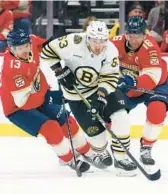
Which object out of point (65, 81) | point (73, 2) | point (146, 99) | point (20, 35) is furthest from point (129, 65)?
point (73, 2)

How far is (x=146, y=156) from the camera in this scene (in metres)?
3.65

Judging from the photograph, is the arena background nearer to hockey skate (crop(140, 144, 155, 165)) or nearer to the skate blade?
hockey skate (crop(140, 144, 155, 165))

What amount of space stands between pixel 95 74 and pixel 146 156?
1.87 ft

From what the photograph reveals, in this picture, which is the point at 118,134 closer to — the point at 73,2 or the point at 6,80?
the point at 6,80

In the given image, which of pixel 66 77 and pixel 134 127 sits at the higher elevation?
pixel 66 77

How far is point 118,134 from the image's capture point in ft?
11.2

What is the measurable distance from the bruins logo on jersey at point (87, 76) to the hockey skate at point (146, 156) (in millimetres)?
490

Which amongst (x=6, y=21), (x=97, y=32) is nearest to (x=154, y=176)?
(x=97, y=32)

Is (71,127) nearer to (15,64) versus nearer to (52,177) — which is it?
(52,177)

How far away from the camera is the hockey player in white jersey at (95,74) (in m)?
3.37

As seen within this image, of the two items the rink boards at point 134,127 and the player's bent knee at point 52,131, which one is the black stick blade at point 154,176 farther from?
the rink boards at point 134,127

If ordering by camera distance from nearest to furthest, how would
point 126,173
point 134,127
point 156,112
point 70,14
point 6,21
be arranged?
point 126,173 → point 156,112 → point 134,127 → point 6,21 → point 70,14

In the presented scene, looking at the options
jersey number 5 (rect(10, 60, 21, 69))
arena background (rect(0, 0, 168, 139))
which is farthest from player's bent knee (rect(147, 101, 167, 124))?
arena background (rect(0, 0, 168, 139))

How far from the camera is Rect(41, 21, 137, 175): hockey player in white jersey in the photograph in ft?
11.0
